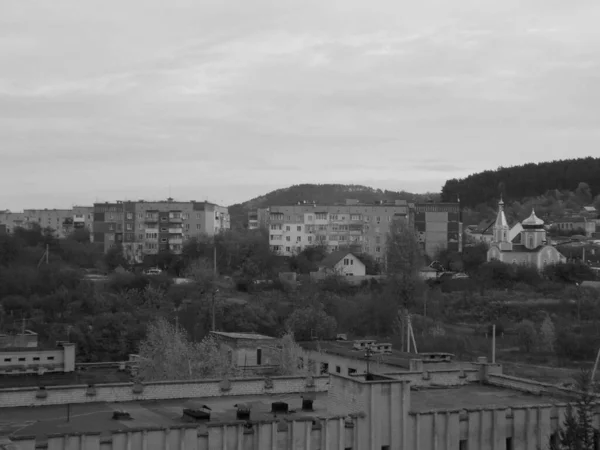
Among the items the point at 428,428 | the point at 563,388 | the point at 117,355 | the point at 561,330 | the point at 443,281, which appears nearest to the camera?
the point at 428,428

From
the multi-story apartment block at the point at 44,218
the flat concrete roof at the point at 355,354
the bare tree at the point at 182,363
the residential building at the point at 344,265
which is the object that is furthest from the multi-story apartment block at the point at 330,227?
the bare tree at the point at 182,363

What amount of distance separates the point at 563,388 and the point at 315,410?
663 centimetres

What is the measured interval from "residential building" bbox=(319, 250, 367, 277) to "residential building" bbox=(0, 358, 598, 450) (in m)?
57.6

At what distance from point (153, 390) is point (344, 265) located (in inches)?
2410

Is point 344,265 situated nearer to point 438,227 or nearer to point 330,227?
point 330,227

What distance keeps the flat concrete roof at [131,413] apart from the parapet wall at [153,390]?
10.2 inches

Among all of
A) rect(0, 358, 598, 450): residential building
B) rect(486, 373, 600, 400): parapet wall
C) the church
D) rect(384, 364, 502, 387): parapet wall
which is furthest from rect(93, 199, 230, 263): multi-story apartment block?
rect(0, 358, 598, 450): residential building

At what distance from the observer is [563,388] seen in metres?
23.1

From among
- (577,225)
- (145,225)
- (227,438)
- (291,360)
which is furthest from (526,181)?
(227,438)

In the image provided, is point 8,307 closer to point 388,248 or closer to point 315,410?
point 388,248

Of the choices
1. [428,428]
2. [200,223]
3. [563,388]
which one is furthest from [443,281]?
[428,428]

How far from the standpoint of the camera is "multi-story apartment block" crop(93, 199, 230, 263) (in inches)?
3743

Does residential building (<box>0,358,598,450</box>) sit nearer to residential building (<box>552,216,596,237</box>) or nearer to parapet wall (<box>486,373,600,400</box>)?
parapet wall (<box>486,373,600,400</box>)

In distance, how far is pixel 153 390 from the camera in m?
22.1
